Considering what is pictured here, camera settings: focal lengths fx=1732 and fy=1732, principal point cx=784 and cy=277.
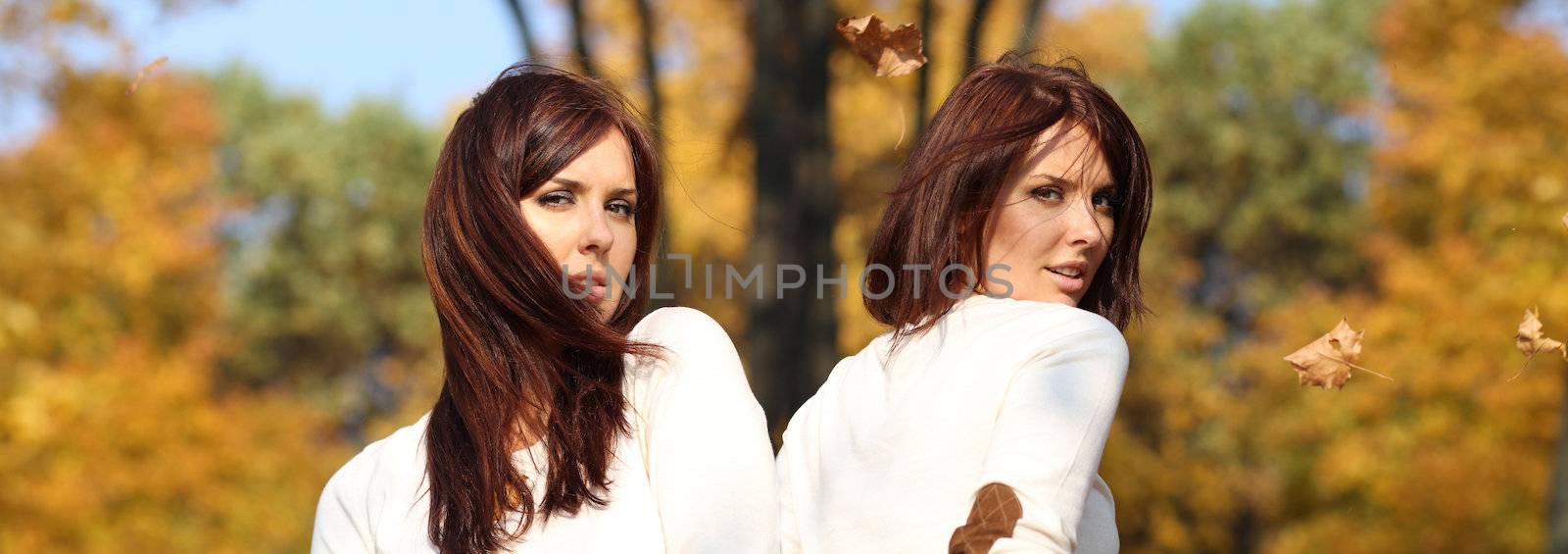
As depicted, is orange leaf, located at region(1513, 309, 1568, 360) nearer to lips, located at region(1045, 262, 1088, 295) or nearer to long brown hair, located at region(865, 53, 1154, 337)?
long brown hair, located at region(865, 53, 1154, 337)

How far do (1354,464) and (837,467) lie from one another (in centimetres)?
1202

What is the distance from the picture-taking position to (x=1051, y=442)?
224 cm

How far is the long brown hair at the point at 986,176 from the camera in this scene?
254 cm

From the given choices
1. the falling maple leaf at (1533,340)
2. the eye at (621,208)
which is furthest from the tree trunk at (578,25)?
the falling maple leaf at (1533,340)

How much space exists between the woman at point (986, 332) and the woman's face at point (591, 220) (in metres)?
0.40

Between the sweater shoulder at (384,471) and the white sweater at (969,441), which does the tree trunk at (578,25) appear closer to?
the sweater shoulder at (384,471)

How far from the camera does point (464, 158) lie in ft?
8.73

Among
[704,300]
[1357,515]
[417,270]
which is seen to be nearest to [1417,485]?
[1357,515]

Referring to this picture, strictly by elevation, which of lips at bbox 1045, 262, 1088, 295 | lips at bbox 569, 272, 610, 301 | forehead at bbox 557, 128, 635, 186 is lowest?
lips at bbox 1045, 262, 1088, 295

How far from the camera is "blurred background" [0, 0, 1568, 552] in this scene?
283 inches

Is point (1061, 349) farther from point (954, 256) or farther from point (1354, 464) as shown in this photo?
point (1354, 464)

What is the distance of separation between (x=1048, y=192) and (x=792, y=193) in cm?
425

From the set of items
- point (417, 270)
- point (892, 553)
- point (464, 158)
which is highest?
point (417, 270)

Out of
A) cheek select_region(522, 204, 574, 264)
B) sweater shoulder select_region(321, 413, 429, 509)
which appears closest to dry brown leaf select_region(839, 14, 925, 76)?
cheek select_region(522, 204, 574, 264)
